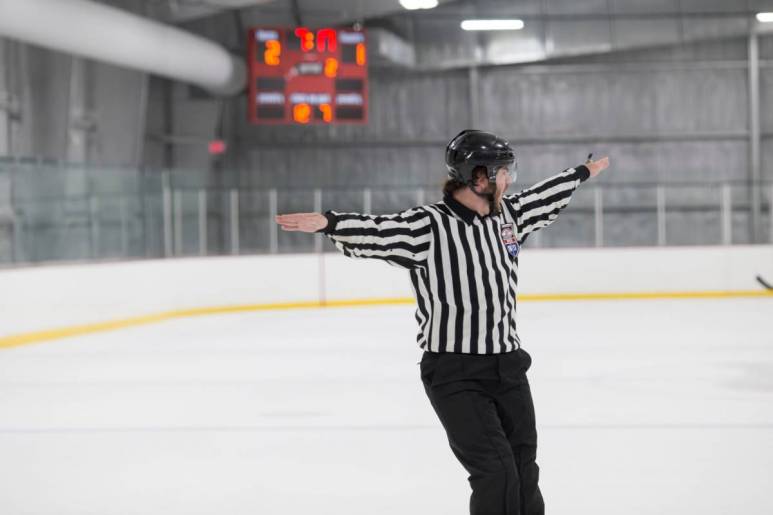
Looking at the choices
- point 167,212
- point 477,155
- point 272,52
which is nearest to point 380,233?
point 477,155

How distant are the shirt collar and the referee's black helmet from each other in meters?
0.06

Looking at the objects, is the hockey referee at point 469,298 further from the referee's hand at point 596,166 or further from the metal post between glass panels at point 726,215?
the metal post between glass panels at point 726,215

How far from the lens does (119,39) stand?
14633mm

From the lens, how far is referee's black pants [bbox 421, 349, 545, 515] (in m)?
2.69

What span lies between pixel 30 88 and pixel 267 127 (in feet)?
22.6

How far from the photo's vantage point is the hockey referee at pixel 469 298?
2.74 meters

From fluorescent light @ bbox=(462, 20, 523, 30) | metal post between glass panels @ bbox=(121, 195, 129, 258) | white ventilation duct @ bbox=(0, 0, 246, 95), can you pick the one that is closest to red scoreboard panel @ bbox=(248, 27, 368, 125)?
white ventilation duct @ bbox=(0, 0, 246, 95)

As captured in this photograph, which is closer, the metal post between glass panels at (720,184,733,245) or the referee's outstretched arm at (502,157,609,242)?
the referee's outstretched arm at (502,157,609,242)

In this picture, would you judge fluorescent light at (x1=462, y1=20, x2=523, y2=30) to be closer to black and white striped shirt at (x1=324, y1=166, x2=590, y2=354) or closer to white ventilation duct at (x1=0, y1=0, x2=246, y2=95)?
white ventilation duct at (x1=0, y1=0, x2=246, y2=95)

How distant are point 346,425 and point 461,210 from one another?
3.07 m

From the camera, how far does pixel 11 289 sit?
1017 centimetres

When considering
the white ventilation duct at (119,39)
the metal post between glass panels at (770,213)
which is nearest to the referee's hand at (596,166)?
the white ventilation duct at (119,39)

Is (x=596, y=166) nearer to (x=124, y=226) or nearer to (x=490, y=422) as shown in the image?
(x=490, y=422)

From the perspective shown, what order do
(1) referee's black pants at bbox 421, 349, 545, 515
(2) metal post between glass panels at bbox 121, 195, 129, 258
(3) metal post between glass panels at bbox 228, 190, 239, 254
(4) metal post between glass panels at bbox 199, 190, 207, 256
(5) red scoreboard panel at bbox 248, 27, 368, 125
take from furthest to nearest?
(5) red scoreboard panel at bbox 248, 27, 368, 125, (3) metal post between glass panels at bbox 228, 190, 239, 254, (4) metal post between glass panels at bbox 199, 190, 207, 256, (2) metal post between glass panels at bbox 121, 195, 129, 258, (1) referee's black pants at bbox 421, 349, 545, 515
